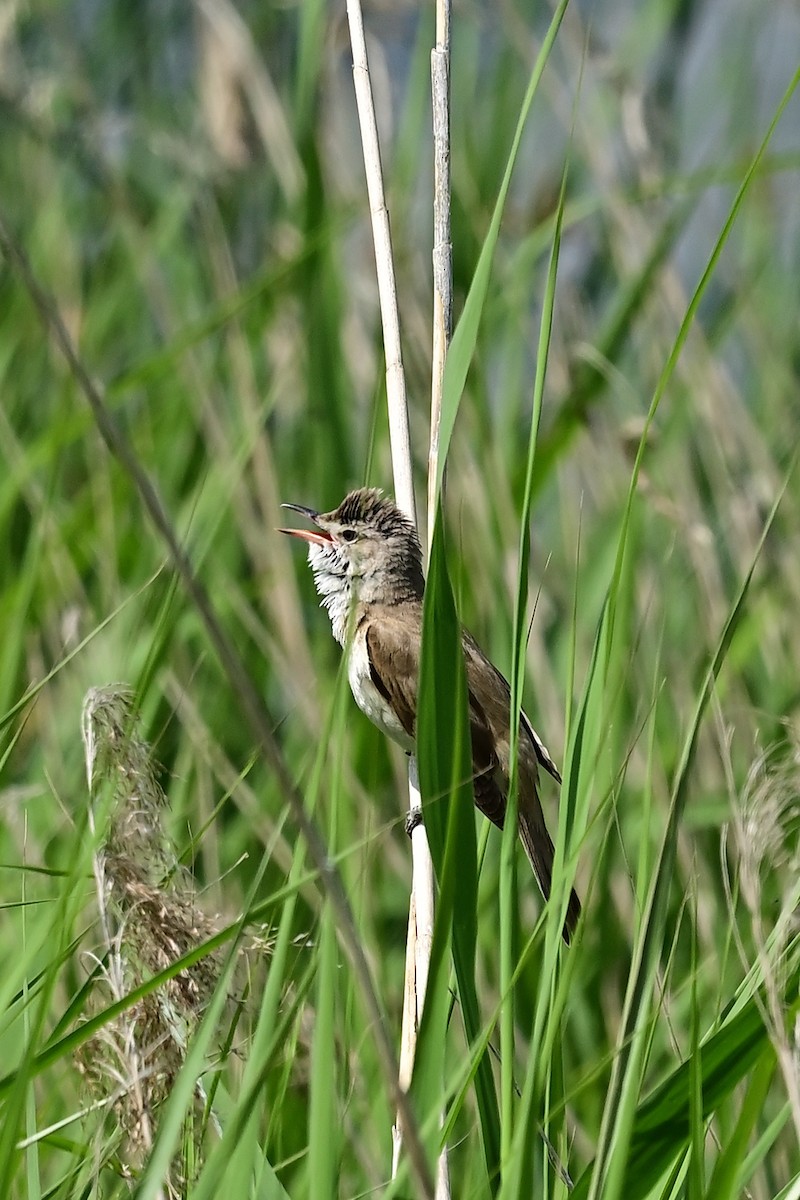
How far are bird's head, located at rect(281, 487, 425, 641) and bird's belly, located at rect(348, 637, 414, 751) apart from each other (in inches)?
4.4

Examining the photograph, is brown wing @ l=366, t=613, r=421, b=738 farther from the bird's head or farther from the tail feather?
the tail feather

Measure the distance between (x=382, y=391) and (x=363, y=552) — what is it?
43 centimetres

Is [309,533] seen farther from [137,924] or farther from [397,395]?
[137,924]

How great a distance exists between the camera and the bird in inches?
119

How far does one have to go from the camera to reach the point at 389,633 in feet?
10.4

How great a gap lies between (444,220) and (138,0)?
2.74 metres

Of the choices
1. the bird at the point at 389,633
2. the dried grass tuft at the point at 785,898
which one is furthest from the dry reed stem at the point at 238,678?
the bird at the point at 389,633

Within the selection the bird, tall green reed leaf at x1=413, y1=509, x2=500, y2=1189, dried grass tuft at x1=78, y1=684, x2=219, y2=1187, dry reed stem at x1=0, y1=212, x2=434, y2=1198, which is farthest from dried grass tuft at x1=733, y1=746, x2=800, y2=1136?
the bird

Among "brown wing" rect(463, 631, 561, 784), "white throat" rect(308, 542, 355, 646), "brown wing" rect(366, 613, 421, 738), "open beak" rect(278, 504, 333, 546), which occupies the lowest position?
"brown wing" rect(463, 631, 561, 784)

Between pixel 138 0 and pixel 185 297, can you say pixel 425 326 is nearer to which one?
pixel 185 297

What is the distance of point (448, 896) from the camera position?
1.40m

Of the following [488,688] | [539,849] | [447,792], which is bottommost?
[539,849]

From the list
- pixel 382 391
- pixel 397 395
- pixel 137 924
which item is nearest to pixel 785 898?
pixel 137 924

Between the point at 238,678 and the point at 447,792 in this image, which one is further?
the point at 447,792
